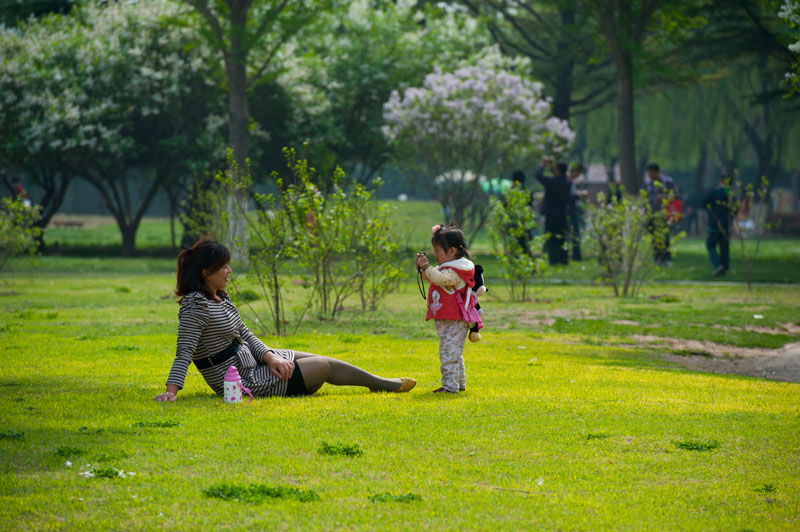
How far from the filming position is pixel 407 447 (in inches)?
228

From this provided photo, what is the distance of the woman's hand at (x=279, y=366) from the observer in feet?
23.3

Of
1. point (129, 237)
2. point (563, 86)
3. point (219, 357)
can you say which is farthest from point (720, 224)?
point (129, 237)

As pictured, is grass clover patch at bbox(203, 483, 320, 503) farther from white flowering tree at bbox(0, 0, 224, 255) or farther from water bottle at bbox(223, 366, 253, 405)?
white flowering tree at bbox(0, 0, 224, 255)

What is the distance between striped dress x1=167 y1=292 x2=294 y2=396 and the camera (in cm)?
686

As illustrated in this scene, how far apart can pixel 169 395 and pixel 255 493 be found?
236 centimetres

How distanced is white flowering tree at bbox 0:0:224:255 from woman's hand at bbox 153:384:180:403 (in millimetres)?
23423

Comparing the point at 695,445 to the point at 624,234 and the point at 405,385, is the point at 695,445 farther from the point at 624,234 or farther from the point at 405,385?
the point at 624,234

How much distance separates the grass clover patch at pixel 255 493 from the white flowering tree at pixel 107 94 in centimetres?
2580

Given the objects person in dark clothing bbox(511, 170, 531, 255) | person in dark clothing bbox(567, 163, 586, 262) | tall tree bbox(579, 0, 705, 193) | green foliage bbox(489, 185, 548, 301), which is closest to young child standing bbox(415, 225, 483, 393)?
green foliage bbox(489, 185, 548, 301)

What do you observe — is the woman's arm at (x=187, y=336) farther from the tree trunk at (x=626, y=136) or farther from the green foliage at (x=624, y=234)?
the tree trunk at (x=626, y=136)

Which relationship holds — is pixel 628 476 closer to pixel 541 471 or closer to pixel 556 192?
pixel 541 471

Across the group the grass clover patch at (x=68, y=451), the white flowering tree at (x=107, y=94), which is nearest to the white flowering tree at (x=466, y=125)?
the white flowering tree at (x=107, y=94)

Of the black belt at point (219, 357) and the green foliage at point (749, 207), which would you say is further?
the green foliage at point (749, 207)

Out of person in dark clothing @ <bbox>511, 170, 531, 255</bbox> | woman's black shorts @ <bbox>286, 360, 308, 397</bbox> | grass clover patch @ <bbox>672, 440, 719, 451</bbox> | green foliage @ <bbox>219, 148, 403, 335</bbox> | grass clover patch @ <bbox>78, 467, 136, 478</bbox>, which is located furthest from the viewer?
person in dark clothing @ <bbox>511, 170, 531, 255</bbox>
